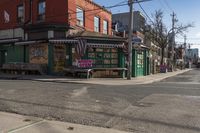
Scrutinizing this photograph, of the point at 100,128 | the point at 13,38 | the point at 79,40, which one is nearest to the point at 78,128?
the point at 100,128

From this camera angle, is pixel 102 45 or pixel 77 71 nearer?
pixel 77 71

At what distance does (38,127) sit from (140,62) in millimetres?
25840

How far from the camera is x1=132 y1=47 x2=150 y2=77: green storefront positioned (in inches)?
1200

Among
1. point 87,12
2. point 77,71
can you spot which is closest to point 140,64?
point 87,12

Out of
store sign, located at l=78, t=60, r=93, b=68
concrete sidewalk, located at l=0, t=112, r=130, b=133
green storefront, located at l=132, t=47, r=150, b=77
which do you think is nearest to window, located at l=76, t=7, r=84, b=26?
store sign, located at l=78, t=60, r=93, b=68

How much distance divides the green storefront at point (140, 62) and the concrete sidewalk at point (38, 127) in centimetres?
2247

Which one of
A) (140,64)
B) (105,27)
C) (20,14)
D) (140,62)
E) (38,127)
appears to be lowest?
(38,127)

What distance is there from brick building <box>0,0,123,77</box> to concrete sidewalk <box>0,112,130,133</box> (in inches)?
693

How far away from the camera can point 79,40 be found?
83.9ft

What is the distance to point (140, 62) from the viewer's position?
107 ft

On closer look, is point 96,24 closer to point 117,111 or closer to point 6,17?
point 6,17

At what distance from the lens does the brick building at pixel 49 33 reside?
89.5ft

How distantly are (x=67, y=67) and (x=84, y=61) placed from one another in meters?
2.07

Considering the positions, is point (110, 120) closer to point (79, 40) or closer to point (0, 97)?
point (0, 97)
